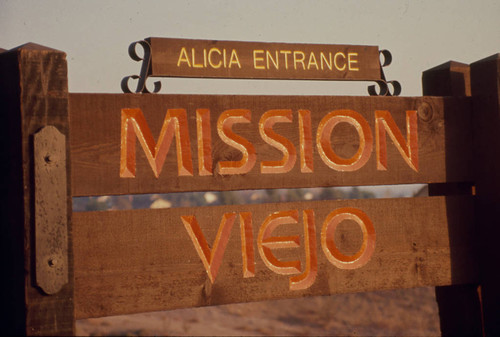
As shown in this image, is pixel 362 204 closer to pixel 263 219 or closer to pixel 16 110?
pixel 263 219

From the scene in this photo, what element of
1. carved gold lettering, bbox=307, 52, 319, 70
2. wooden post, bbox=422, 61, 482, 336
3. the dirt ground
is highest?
carved gold lettering, bbox=307, 52, 319, 70

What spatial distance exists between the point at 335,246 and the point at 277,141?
2.12 feet

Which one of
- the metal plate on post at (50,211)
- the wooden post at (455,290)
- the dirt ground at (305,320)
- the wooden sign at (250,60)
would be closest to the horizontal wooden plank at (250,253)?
the wooden post at (455,290)

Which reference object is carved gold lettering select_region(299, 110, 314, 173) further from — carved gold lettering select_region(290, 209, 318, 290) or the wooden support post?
the wooden support post

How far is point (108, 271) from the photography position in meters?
3.04

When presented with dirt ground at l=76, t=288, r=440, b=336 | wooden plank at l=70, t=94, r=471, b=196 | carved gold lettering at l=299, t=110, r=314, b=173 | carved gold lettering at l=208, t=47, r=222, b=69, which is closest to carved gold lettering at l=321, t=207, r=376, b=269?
wooden plank at l=70, t=94, r=471, b=196

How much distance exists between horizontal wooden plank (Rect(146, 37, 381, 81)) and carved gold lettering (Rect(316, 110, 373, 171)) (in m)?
0.22

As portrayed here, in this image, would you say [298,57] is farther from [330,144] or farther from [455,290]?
[455,290]

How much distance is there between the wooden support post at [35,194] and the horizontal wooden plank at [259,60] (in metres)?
0.68

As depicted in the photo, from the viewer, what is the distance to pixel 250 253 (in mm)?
3289

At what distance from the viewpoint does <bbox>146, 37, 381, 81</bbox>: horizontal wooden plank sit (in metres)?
3.32

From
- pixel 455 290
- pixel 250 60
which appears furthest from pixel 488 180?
pixel 250 60

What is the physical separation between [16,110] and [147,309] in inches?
43.6

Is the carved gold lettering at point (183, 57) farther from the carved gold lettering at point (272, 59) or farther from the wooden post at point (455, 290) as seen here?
the wooden post at point (455, 290)
